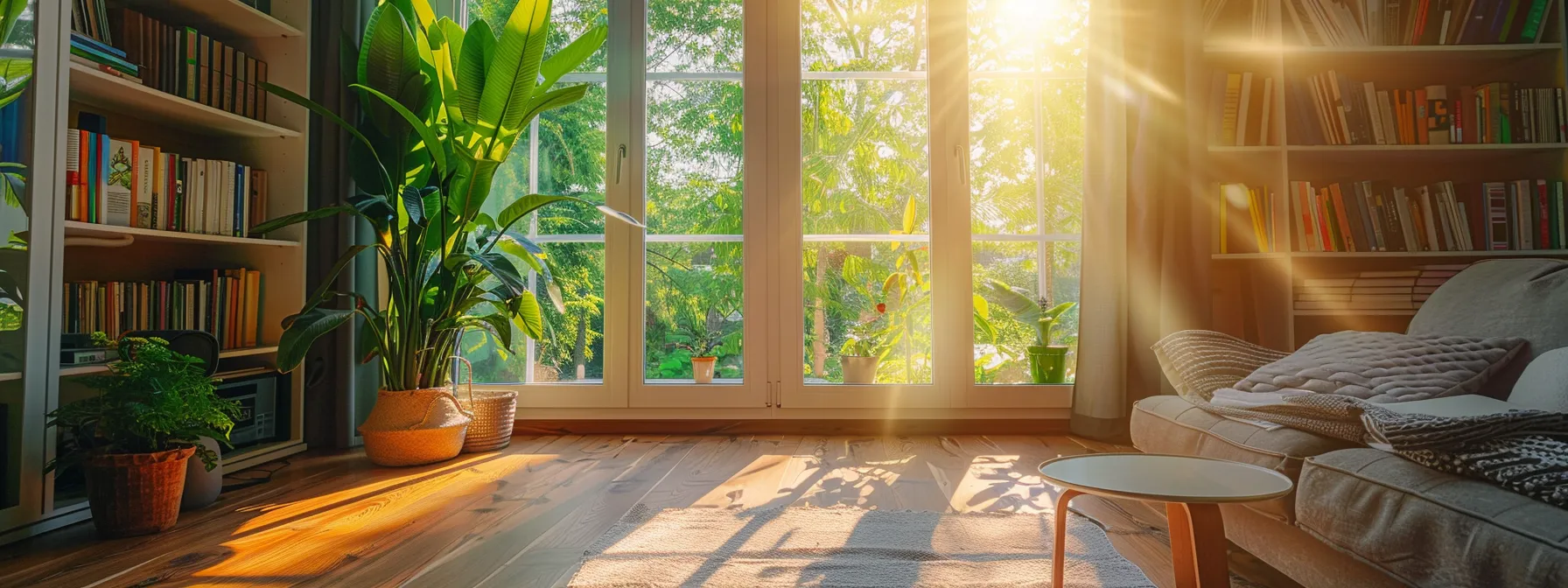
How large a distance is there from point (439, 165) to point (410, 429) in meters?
0.86

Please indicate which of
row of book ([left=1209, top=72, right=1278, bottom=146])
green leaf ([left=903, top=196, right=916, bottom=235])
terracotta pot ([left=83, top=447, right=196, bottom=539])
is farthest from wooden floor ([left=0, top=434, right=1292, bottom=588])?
row of book ([left=1209, top=72, right=1278, bottom=146])

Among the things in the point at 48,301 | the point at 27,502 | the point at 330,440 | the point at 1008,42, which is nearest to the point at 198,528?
the point at 27,502

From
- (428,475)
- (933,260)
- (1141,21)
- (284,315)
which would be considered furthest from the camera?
(933,260)

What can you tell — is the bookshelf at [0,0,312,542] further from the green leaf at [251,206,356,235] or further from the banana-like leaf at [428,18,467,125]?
the banana-like leaf at [428,18,467,125]

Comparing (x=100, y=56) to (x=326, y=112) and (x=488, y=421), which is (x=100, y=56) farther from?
(x=488, y=421)

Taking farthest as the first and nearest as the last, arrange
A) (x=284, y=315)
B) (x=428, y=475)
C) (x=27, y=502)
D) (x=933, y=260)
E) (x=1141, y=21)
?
(x=933, y=260), (x=1141, y=21), (x=284, y=315), (x=428, y=475), (x=27, y=502)

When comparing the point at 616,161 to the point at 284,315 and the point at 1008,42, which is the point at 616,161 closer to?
the point at 284,315

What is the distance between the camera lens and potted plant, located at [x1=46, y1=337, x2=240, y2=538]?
5.56ft

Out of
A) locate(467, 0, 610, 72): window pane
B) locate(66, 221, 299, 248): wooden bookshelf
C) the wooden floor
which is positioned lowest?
the wooden floor

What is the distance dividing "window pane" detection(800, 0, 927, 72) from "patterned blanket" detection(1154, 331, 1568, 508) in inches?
80.7

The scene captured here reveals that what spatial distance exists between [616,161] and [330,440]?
1.48 meters

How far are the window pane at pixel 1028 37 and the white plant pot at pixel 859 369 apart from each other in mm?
1275

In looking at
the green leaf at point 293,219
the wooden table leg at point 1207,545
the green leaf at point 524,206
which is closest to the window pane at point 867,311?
the green leaf at point 524,206

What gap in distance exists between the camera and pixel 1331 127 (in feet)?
8.85
